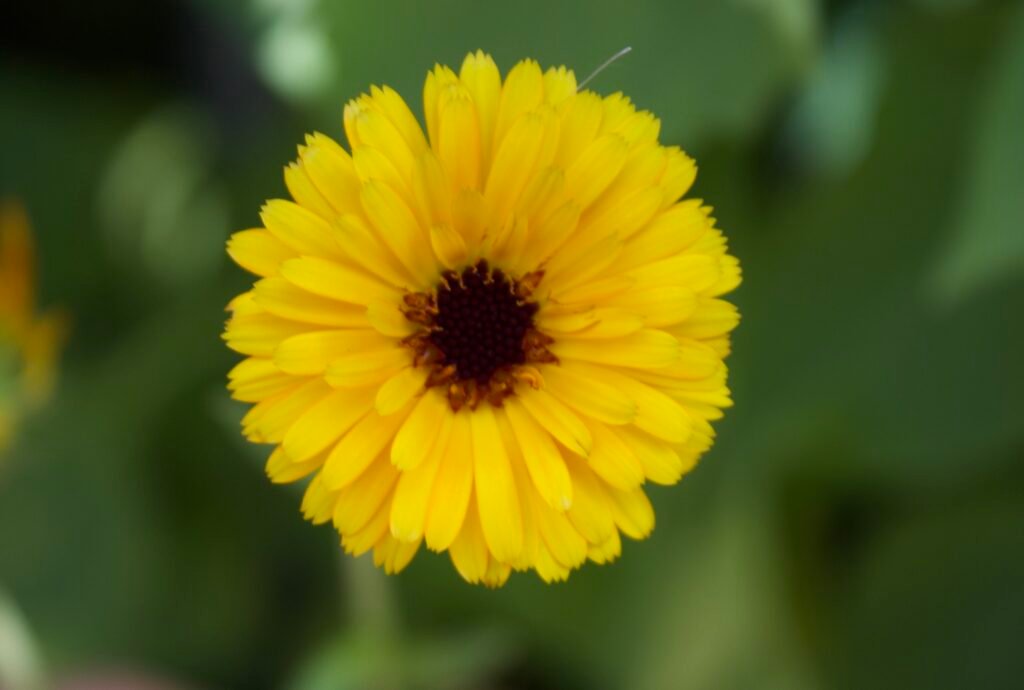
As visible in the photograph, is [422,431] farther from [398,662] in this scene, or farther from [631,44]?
[398,662]

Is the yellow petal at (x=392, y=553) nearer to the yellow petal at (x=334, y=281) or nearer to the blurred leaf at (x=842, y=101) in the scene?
the yellow petal at (x=334, y=281)

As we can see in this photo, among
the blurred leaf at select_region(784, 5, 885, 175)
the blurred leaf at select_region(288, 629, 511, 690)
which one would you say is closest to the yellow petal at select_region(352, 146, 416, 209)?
the blurred leaf at select_region(288, 629, 511, 690)

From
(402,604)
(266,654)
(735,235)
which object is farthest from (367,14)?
(266,654)

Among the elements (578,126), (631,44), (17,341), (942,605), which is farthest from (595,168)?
(942,605)

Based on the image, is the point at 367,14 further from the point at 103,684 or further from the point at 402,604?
the point at 103,684

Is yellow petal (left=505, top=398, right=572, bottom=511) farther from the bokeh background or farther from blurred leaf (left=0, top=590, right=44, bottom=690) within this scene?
blurred leaf (left=0, top=590, right=44, bottom=690)

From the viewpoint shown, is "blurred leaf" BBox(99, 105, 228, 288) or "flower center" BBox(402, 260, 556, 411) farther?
"blurred leaf" BBox(99, 105, 228, 288)

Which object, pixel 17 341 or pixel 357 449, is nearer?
pixel 357 449
